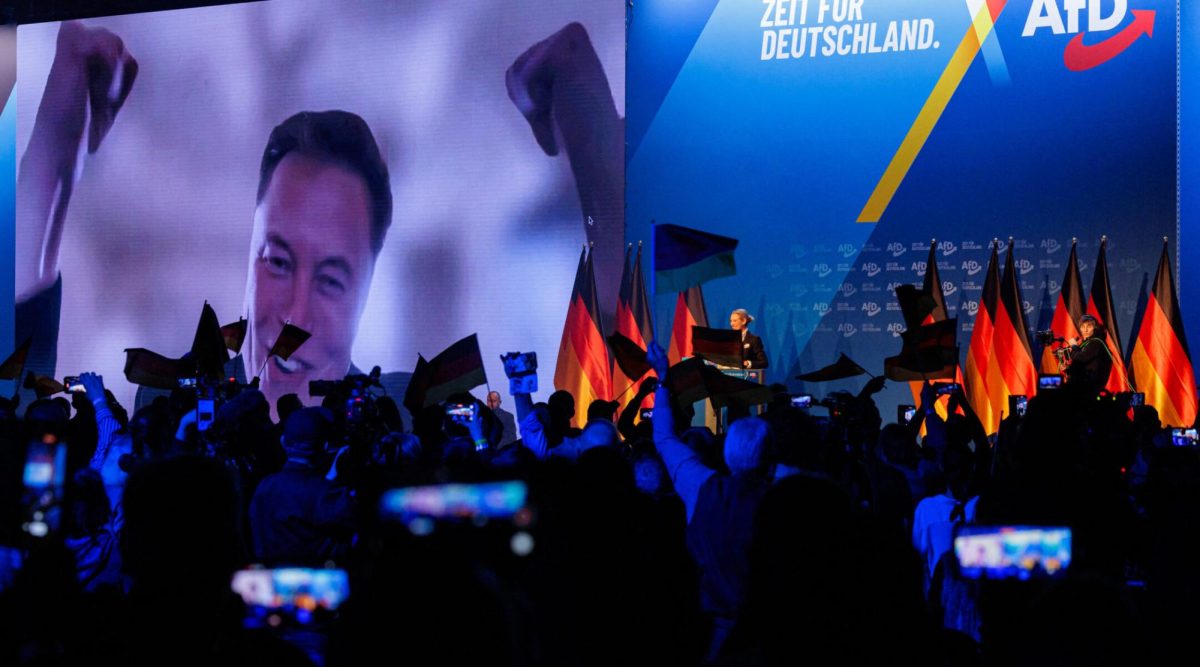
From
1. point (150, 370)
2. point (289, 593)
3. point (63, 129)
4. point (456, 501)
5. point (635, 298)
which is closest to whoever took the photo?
point (456, 501)

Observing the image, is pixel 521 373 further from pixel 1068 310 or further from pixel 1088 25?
pixel 1088 25

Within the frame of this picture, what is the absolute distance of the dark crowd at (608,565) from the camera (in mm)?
1827

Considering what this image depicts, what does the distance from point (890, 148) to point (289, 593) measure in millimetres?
11332

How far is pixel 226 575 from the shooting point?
227 centimetres

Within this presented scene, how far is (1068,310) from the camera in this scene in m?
11.9

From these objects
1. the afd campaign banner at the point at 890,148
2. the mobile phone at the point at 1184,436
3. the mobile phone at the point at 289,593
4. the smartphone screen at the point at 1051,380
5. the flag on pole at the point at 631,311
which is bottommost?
the mobile phone at the point at 289,593

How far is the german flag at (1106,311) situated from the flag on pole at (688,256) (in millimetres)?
3852

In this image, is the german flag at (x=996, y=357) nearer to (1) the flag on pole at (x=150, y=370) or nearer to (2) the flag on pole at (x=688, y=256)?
(2) the flag on pole at (x=688, y=256)

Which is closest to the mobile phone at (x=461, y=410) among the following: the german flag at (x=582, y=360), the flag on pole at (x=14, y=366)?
the flag on pole at (x=14, y=366)

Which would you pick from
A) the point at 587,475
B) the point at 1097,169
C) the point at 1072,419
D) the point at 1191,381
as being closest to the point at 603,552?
the point at 587,475

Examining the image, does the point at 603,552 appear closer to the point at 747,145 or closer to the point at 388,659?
the point at 388,659

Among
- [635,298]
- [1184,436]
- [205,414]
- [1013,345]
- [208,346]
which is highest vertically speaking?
[635,298]

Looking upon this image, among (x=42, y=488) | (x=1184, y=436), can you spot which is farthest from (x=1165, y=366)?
(x=42, y=488)

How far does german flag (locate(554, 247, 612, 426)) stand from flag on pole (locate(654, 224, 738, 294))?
2.87 metres
